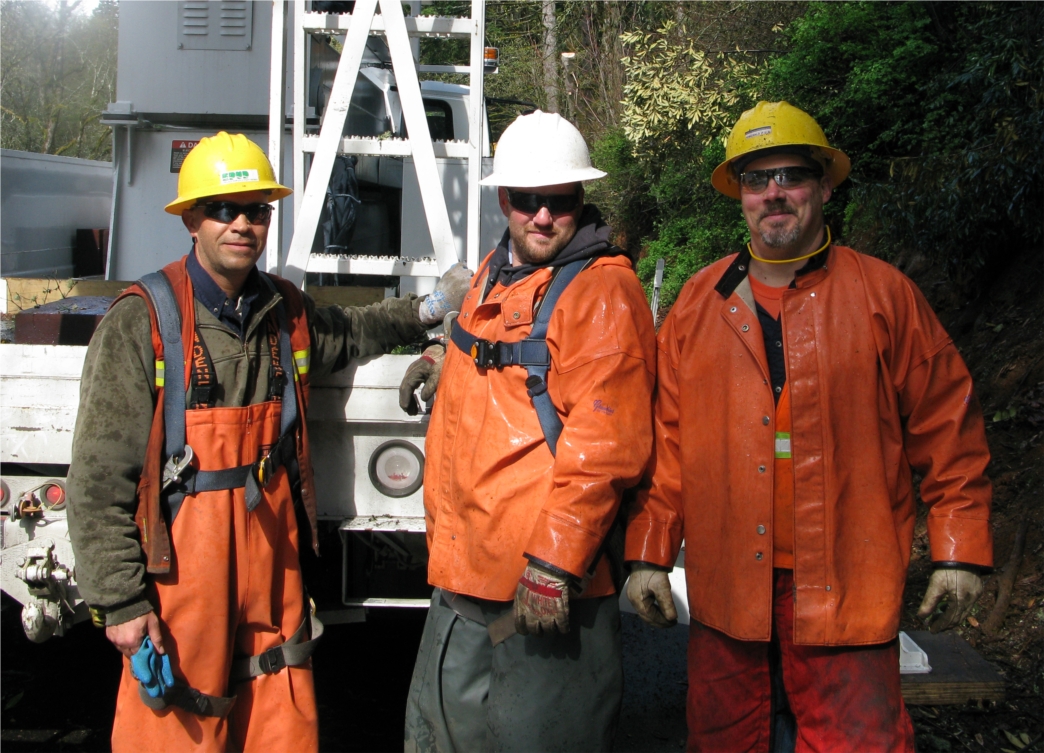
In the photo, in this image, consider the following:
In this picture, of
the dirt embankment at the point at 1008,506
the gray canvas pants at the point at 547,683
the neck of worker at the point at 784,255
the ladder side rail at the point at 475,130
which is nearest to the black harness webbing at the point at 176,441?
the gray canvas pants at the point at 547,683

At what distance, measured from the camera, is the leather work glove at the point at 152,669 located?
2262mm

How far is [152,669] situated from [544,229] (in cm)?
145

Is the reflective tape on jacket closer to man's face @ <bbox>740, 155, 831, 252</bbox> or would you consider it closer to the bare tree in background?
man's face @ <bbox>740, 155, 831, 252</bbox>

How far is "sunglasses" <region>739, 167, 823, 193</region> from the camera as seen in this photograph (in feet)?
7.65

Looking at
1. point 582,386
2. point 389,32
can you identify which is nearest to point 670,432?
point 582,386

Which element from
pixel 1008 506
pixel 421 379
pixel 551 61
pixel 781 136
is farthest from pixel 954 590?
pixel 551 61

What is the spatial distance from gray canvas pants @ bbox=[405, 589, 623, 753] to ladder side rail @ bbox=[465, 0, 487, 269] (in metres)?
1.42

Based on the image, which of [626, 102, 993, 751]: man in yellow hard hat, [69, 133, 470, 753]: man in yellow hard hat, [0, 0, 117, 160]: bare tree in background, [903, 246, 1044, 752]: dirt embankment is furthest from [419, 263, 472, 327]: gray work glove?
[0, 0, 117, 160]: bare tree in background

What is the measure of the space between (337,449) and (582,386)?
112 centimetres

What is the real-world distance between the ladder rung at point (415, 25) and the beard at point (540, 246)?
4.23ft

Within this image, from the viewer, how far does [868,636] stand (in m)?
2.19

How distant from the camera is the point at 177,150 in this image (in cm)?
487

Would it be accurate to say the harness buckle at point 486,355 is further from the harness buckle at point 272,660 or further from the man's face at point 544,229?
the harness buckle at point 272,660

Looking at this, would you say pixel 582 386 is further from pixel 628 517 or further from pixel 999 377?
pixel 999 377
